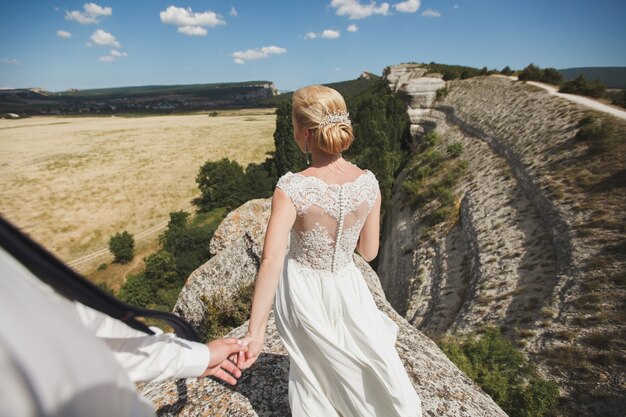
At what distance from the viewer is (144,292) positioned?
21781mm

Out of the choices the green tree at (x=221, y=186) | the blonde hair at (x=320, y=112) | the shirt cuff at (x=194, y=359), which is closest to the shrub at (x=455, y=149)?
the blonde hair at (x=320, y=112)

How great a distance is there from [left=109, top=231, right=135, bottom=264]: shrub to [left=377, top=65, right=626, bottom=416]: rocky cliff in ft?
75.9

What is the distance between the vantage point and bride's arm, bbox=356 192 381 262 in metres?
3.01

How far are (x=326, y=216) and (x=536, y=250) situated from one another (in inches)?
426

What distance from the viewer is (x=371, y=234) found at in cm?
314

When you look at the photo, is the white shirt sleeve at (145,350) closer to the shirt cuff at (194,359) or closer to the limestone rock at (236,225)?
the shirt cuff at (194,359)

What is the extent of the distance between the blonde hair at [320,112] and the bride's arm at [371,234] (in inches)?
30.1

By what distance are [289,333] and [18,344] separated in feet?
8.35

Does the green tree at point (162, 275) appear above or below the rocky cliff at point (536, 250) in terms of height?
below

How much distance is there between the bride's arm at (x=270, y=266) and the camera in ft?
7.95

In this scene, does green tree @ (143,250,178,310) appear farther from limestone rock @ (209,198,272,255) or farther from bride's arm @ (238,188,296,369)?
bride's arm @ (238,188,296,369)

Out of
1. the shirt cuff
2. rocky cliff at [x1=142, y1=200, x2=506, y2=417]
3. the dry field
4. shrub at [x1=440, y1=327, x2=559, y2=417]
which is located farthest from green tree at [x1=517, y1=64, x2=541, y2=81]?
the dry field

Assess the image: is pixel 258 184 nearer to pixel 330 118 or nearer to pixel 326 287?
pixel 326 287

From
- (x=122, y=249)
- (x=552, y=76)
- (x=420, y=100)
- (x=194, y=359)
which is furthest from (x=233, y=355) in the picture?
(x=420, y=100)
